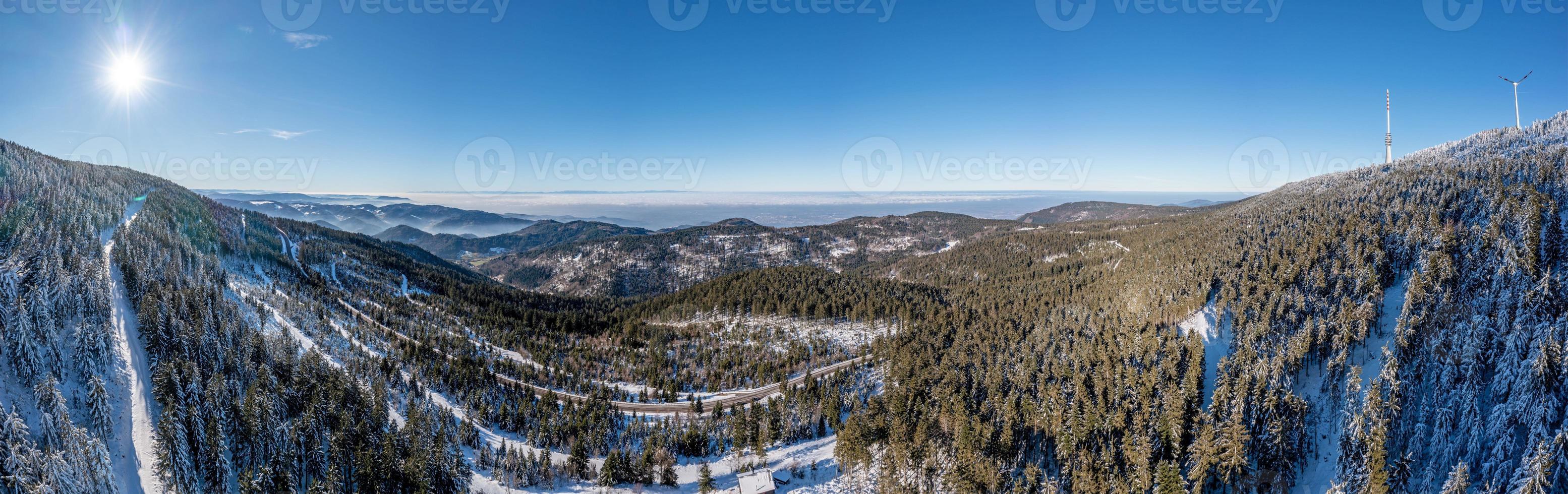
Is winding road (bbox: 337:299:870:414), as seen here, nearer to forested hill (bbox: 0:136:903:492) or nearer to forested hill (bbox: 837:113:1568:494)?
forested hill (bbox: 0:136:903:492)

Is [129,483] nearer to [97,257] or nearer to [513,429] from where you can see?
[513,429]

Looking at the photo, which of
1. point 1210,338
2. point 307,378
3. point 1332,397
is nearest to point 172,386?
point 307,378

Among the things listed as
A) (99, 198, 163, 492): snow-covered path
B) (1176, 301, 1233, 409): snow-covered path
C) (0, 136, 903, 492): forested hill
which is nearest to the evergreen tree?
(0, 136, 903, 492): forested hill

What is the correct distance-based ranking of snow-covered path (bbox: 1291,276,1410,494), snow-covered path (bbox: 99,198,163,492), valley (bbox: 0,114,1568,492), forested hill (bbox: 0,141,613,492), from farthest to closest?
snow-covered path (bbox: 1291,276,1410,494)
valley (bbox: 0,114,1568,492)
snow-covered path (bbox: 99,198,163,492)
forested hill (bbox: 0,141,613,492)

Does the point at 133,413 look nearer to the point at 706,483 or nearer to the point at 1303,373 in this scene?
the point at 706,483

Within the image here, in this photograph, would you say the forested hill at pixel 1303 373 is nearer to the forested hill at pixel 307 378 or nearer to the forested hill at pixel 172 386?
the forested hill at pixel 307 378

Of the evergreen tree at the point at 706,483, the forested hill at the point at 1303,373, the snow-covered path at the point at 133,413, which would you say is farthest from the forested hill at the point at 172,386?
the forested hill at the point at 1303,373
